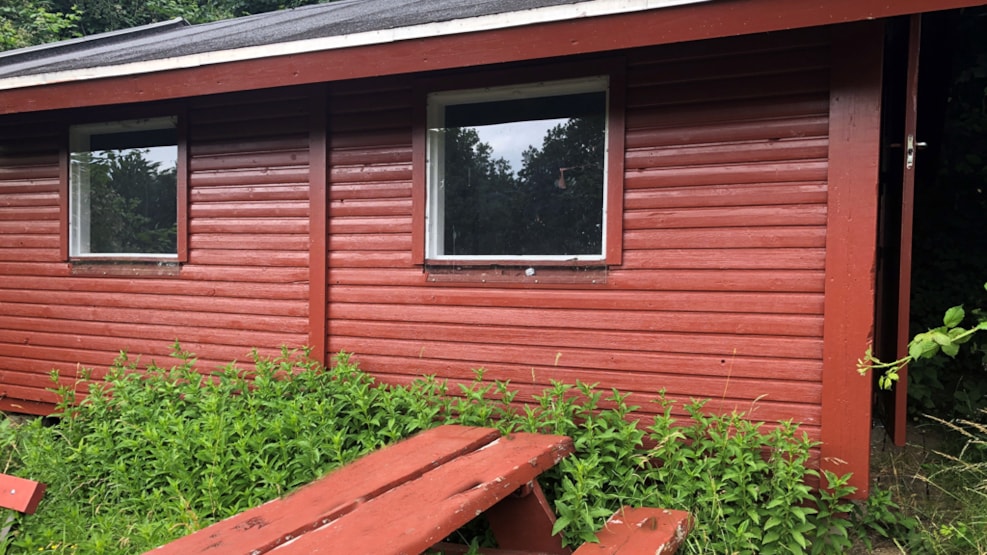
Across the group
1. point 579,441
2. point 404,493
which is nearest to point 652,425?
point 579,441

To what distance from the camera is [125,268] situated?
4.90 metres

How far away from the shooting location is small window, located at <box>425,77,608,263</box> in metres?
3.70

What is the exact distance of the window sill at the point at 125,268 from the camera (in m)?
4.80

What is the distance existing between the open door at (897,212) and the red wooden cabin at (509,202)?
20cm

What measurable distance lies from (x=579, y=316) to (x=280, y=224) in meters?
2.24

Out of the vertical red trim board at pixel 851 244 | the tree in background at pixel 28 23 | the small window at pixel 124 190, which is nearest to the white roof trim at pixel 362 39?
the small window at pixel 124 190

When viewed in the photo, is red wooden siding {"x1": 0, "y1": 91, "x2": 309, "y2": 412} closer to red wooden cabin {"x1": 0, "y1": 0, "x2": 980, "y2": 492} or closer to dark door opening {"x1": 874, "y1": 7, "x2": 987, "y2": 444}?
red wooden cabin {"x1": 0, "y1": 0, "x2": 980, "y2": 492}

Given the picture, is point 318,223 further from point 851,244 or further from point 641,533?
point 851,244

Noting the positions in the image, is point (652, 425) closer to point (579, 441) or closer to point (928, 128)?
point (579, 441)

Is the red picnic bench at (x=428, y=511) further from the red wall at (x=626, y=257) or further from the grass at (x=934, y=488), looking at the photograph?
the grass at (x=934, y=488)

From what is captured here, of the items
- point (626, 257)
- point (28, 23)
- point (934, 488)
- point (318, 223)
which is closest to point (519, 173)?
point (626, 257)

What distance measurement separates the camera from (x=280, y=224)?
446 centimetres

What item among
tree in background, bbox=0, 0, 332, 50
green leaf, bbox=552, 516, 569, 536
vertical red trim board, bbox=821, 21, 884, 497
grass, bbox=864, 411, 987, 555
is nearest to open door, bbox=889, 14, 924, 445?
grass, bbox=864, 411, 987, 555

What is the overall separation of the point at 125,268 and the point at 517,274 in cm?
321
